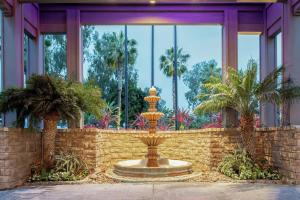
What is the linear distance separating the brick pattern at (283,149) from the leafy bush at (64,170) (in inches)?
157

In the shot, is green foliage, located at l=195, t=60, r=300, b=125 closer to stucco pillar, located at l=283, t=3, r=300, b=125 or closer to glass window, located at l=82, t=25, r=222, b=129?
stucco pillar, located at l=283, t=3, r=300, b=125

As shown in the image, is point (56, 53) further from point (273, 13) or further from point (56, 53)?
point (273, 13)

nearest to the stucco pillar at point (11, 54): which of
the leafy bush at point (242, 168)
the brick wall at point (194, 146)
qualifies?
the brick wall at point (194, 146)

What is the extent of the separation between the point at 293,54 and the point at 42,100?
5842mm

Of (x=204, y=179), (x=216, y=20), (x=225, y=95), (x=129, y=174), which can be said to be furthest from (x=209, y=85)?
→ (x=216, y=20)

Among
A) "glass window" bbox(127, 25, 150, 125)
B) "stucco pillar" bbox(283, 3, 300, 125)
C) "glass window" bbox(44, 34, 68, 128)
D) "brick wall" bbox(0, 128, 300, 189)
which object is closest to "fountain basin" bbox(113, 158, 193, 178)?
"brick wall" bbox(0, 128, 300, 189)

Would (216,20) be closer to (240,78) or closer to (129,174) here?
(240,78)

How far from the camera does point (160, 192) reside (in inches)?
231

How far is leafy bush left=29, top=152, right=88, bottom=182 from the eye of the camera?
23.7ft

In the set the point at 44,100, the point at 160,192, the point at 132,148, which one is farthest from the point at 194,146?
the point at 44,100

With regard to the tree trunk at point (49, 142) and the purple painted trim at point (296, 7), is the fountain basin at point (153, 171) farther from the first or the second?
the purple painted trim at point (296, 7)

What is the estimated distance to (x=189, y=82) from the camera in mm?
18719

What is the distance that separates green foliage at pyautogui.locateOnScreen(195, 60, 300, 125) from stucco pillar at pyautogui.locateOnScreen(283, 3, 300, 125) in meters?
0.64

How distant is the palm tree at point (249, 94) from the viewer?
7.45 m
